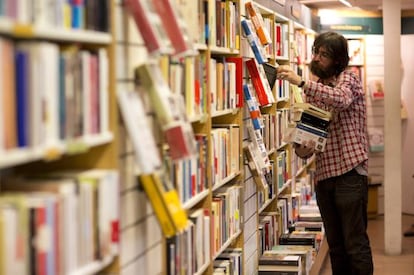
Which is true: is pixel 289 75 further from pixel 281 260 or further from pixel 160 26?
pixel 160 26

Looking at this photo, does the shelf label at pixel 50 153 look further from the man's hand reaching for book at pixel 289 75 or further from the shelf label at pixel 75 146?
the man's hand reaching for book at pixel 289 75

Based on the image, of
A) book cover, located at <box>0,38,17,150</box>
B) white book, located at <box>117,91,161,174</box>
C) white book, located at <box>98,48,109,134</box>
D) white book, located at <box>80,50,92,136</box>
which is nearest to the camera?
book cover, located at <box>0,38,17,150</box>

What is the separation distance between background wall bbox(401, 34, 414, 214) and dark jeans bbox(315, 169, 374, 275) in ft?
14.7

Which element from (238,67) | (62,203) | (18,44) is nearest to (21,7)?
(18,44)

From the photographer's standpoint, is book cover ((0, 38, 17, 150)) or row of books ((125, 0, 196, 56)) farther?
row of books ((125, 0, 196, 56))

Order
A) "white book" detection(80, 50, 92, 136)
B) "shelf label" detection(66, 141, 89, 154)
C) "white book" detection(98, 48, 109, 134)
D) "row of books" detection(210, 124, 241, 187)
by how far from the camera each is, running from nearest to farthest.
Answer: "shelf label" detection(66, 141, 89, 154) → "white book" detection(80, 50, 92, 136) → "white book" detection(98, 48, 109, 134) → "row of books" detection(210, 124, 241, 187)

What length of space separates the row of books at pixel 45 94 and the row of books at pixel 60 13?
6 cm

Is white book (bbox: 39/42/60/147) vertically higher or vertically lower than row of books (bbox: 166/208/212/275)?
higher

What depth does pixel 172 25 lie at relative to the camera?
7.65 feet

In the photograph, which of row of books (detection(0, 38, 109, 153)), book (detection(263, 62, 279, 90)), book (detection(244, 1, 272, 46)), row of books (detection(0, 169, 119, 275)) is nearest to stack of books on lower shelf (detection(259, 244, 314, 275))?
book (detection(263, 62, 279, 90))

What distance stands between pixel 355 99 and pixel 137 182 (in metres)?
2.32

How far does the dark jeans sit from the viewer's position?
14.2 ft

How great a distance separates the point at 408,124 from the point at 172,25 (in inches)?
270

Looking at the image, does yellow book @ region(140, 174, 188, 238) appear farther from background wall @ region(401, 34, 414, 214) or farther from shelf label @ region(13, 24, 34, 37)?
background wall @ region(401, 34, 414, 214)
